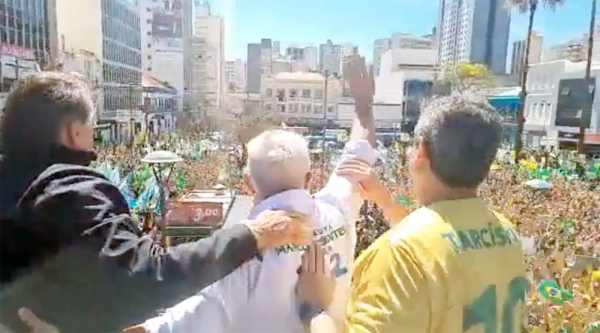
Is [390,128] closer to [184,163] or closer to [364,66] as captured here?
[364,66]

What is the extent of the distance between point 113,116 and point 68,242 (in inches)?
27.5

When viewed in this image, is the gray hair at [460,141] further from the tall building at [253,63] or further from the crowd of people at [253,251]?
the tall building at [253,63]

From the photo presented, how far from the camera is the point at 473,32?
5.18 ft

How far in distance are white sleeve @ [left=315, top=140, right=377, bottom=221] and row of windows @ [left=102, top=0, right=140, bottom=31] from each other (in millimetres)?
646

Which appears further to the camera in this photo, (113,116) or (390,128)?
(390,128)

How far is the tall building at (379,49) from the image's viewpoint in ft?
4.38

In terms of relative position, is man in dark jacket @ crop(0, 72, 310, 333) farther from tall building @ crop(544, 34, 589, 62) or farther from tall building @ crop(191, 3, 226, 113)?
tall building @ crop(544, 34, 589, 62)

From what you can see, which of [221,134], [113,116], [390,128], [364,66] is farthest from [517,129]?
[113,116]

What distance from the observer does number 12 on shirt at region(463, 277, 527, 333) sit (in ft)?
2.06

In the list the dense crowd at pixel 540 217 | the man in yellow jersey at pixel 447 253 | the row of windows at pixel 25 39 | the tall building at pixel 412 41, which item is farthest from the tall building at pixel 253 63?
the man in yellow jersey at pixel 447 253

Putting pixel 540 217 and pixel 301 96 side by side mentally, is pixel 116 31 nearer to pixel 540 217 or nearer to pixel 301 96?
pixel 301 96

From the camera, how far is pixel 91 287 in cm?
63

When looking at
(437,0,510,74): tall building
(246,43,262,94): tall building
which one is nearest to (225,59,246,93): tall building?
(246,43,262,94): tall building

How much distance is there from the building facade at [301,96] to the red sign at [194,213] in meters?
0.34
